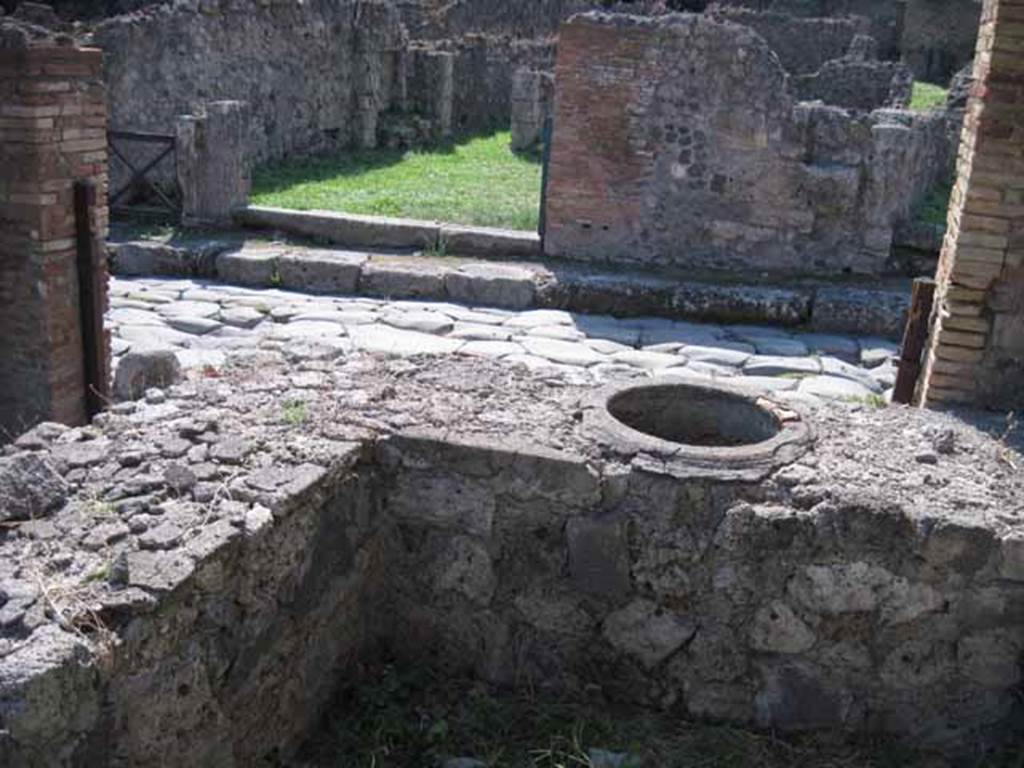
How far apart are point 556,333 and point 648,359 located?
3.03ft

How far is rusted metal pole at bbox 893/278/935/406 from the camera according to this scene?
19.1 ft

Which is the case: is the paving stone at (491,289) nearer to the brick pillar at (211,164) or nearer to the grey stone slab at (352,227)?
the grey stone slab at (352,227)

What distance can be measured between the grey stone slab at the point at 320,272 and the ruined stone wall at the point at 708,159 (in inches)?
78.4

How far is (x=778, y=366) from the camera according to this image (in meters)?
8.08

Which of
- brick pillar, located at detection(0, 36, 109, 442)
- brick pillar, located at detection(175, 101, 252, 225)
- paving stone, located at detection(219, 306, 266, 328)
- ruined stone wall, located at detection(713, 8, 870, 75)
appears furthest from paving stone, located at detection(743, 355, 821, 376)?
ruined stone wall, located at detection(713, 8, 870, 75)

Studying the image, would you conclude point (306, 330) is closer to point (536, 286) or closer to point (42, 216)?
point (536, 286)

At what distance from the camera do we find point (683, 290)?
937cm

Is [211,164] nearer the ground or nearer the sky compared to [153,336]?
nearer the sky

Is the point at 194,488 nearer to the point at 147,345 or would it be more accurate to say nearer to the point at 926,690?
the point at 926,690

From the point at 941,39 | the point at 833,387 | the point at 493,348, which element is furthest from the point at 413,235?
the point at 941,39

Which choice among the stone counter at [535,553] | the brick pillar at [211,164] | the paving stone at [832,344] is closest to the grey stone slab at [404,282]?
the brick pillar at [211,164]

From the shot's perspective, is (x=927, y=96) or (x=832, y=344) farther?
(x=927, y=96)

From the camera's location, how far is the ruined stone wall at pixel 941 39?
1126 inches

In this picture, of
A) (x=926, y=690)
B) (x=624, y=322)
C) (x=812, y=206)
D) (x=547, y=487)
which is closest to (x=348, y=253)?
(x=624, y=322)
